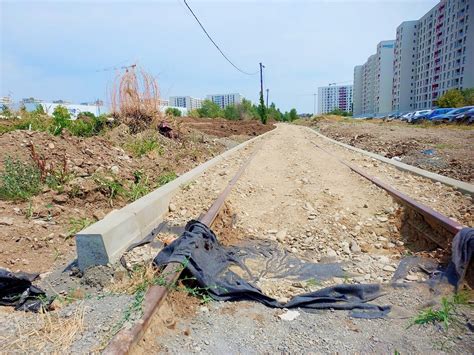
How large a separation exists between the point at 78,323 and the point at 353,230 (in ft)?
11.0

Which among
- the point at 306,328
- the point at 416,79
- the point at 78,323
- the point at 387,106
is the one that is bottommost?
the point at 306,328

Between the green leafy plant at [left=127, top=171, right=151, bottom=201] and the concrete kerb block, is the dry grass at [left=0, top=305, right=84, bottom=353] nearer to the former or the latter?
the concrete kerb block

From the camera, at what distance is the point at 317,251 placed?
12.0 feet

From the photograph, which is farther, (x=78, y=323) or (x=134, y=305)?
(x=134, y=305)

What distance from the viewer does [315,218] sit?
4.43 m

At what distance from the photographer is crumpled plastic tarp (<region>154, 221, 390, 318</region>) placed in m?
2.45

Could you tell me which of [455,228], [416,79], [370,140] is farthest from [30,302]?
[416,79]

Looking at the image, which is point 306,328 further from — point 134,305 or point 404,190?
point 404,190

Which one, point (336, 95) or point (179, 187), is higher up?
point (336, 95)

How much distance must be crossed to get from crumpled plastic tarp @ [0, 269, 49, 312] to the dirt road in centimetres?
114

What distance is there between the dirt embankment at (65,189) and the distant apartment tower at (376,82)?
333ft

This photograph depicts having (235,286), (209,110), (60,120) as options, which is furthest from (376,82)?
(235,286)

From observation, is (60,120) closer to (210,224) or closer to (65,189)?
(65,189)

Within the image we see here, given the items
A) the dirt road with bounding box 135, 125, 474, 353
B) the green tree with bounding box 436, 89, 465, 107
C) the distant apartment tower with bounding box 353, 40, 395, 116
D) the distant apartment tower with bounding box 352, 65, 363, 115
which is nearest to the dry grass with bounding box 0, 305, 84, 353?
the dirt road with bounding box 135, 125, 474, 353
